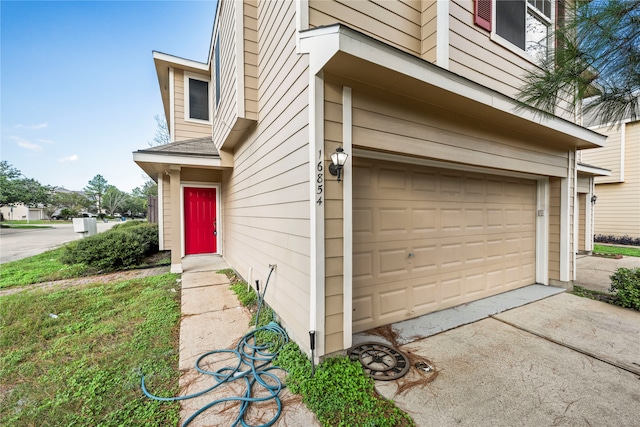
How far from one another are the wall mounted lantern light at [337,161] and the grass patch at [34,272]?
688 cm

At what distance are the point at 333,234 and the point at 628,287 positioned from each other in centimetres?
482

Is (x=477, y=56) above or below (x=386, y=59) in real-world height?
above

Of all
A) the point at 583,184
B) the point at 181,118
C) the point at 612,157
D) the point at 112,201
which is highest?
the point at 181,118

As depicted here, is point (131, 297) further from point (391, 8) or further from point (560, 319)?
point (560, 319)

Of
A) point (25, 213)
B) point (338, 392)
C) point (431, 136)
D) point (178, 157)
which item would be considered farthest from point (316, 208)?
point (25, 213)

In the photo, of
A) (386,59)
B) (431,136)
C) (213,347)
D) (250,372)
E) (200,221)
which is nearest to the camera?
(386,59)

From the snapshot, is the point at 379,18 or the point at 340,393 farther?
the point at 379,18

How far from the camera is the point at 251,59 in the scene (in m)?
3.77

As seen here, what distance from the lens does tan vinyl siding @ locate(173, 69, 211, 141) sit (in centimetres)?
736

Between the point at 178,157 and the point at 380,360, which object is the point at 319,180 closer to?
the point at 380,360

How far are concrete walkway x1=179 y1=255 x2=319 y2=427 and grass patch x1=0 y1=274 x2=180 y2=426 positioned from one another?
0.12 meters

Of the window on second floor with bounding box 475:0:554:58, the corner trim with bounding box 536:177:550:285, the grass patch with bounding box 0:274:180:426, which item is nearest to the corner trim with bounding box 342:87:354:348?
the grass patch with bounding box 0:274:180:426

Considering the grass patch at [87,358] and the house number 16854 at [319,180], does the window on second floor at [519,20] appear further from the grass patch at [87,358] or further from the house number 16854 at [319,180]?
the grass patch at [87,358]

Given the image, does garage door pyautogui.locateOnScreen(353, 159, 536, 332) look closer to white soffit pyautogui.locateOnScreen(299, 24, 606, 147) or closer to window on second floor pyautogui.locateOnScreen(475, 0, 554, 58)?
white soffit pyautogui.locateOnScreen(299, 24, 606, 147)
